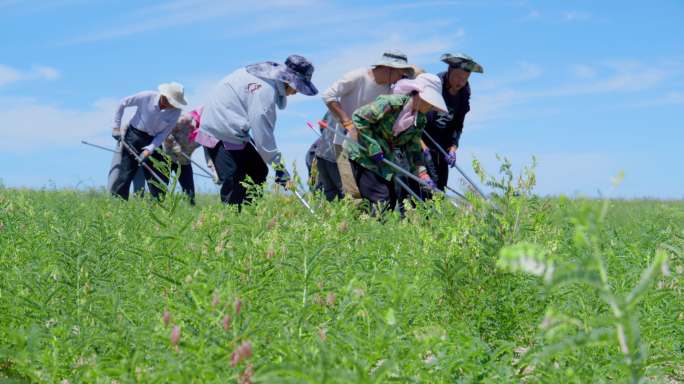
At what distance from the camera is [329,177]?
938 centimetres

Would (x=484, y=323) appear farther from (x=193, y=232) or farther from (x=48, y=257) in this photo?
(x=48, y=257)

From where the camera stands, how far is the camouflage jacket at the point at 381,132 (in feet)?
26.8

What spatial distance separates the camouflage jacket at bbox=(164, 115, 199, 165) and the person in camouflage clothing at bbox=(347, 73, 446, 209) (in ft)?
16.4

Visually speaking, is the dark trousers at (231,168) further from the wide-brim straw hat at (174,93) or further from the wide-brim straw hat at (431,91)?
the wide-brim straw hat at (174,93)

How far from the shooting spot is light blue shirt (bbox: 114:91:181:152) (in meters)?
11.4

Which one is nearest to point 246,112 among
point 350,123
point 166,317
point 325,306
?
point 350,123

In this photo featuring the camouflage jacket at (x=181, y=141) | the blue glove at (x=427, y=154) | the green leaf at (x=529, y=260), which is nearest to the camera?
the green leaf at (x=529, y=260)

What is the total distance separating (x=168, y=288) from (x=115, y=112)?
8.40 metres

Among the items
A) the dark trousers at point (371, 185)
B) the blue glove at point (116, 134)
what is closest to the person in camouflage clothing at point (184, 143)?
the blue glove at point (116, 134)

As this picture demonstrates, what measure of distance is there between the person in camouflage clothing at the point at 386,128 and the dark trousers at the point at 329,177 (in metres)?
0.76

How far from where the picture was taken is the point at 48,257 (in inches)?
177

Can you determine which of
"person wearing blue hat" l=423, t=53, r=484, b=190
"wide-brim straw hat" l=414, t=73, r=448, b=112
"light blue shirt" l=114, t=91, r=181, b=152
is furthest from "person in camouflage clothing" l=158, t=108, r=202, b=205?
"wide-brim straw hat" l=414, t=73, r=448, b=112

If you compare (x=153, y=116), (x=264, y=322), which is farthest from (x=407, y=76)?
(x=264, y=322)

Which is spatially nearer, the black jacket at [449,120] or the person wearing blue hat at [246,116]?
the person wearing blue hat at [246,116]
